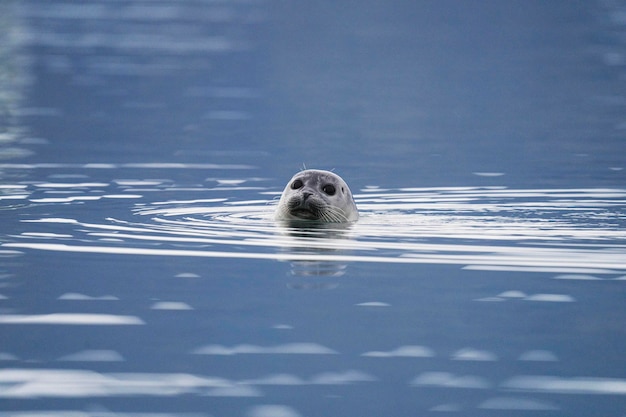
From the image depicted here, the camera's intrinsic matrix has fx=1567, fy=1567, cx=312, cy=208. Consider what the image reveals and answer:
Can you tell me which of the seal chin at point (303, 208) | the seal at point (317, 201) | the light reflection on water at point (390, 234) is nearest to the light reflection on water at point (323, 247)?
the light reflection on water at point (390, 234)

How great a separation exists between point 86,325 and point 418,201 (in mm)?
9065

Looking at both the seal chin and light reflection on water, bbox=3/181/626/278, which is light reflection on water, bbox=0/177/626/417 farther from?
the seal chin

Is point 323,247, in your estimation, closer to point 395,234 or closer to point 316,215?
point 395,234

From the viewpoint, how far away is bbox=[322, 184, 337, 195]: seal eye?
723 inches

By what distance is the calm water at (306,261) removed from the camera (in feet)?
34.3

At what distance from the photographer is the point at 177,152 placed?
28188 millimetres

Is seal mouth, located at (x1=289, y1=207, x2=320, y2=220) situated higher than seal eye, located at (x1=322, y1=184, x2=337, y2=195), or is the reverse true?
seal eye, located at (x1=322, y1=184, x2=337, y2=195)

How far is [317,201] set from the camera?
17828mm

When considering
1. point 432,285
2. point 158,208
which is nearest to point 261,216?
point 158,208

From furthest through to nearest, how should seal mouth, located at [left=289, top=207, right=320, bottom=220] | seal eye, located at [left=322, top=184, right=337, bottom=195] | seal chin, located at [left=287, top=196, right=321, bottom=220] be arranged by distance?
seal eye, located at [left=322, top=184, right=337, bottom=195], seal mouth, located at [left=289, top=207, right=320, bottom=220], seal chin, located at [left=287, top=196, right=321, bottom=220]

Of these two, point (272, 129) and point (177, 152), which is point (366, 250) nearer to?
point (177, 152)

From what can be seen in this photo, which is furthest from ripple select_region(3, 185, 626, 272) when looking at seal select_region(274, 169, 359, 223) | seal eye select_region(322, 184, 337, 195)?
seal eye select_region(322, 184, 337, 195)

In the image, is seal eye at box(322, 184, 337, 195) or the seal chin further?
seal eye at box(322, 184, 337, 195)

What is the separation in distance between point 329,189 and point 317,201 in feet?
1.96
